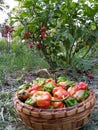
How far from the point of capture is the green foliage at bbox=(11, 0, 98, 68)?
8.95ft

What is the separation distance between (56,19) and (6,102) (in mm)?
1016

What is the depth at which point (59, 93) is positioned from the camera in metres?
1.80

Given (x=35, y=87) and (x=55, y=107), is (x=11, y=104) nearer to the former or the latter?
(x=35, y=87)

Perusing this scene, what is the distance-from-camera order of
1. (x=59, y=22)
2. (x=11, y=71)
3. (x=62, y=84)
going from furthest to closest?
(x=11, y=71)
(x=59, y=22)
(x=62, y=84)

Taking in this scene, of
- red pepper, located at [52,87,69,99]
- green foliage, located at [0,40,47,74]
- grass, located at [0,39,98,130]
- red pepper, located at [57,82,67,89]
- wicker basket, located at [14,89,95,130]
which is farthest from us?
green foliage, located at [0,40,47,74]

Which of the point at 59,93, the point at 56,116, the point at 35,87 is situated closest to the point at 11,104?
the point at 35,87

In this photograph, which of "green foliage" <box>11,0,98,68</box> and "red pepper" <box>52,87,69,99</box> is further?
"green foliage" <box>11,0,98,68</box>

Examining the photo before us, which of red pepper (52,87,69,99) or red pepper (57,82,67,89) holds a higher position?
red pepper (57,82,67,89)

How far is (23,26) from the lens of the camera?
9.43ft

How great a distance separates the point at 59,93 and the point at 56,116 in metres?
0.19

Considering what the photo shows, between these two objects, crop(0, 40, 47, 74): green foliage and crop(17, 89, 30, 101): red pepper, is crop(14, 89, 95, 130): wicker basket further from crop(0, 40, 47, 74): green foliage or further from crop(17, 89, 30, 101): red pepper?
crop(0, 40, 47, 74): green foliage

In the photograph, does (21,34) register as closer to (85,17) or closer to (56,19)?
(56,19)

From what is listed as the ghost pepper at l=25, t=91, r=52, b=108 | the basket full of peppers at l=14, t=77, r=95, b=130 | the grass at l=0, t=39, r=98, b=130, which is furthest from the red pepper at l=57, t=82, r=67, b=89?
the grass at l=0, t=39, r=98, b=130

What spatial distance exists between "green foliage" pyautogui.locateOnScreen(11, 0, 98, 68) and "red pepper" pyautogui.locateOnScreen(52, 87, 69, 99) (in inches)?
34.2
